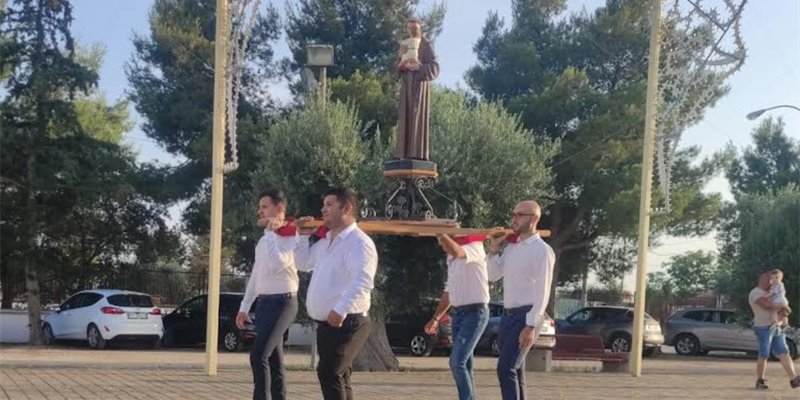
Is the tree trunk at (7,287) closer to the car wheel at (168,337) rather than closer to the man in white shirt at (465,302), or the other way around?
the car wheel at (168,337)

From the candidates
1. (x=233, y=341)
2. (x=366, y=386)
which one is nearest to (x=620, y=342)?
(x=233, y=341)

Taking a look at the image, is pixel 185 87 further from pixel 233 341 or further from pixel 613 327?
pixel 613 327

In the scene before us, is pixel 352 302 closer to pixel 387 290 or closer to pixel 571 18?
pixel 387 290

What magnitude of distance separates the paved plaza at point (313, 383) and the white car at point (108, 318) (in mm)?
3651

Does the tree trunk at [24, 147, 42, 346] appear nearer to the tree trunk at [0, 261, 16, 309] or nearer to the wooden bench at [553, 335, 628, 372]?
the tree trunk at [0, 261, 16, 309]

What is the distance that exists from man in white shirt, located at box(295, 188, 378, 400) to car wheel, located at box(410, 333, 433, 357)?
15467 mm

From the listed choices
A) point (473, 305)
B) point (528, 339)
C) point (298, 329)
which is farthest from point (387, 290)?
point (298, 329)

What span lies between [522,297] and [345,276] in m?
1.60

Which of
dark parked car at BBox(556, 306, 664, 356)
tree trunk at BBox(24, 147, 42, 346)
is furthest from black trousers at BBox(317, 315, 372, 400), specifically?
dark parked car at BBox(556, 306, 664, 356)

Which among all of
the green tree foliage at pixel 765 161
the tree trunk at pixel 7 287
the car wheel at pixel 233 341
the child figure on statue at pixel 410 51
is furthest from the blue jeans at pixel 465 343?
the green tree foliage at pixel 765 161

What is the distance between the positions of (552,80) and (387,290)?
38.9 feet

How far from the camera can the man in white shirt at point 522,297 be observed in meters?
6.80

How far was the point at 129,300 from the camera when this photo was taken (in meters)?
21.3

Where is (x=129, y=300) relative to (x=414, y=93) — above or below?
below
